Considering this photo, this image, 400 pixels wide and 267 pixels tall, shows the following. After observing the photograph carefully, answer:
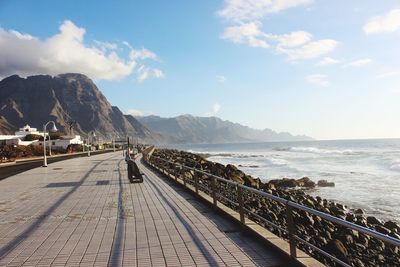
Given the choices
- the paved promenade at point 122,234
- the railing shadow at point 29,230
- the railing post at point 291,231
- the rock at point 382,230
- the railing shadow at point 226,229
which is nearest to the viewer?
the railing post at point 291,231

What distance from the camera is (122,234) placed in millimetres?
7738

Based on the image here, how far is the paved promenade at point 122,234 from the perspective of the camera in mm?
6055

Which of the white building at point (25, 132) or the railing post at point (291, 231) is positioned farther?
the white building at point (25, 132)

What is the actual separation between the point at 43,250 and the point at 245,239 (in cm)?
349

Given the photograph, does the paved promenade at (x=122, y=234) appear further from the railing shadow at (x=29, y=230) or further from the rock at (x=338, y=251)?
the rock at (x=338, y=251)

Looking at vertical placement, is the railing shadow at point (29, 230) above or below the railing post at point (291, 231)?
below

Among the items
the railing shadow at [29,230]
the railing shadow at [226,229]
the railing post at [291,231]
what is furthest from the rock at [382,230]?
the railing shadow at [29,230]

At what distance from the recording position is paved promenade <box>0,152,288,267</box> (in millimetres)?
6055

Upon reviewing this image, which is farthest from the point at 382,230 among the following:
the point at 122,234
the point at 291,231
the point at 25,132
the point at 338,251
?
the point at 25,132

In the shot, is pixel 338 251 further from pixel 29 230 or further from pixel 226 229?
pixel 29 230

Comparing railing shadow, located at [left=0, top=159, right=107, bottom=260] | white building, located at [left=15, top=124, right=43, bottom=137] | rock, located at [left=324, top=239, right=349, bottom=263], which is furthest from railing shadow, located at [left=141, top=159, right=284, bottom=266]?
white building, located at [left=15, top=124, right=43, bottom=137]

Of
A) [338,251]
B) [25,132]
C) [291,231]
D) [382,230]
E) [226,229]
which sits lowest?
[382,230]

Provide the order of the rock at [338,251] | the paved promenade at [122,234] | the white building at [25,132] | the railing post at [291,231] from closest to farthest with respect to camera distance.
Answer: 1. the railing post at [291,231]
2. the paved promenade at [122,234]
3. the rock at [338,251]
4. the white building at [25,132]

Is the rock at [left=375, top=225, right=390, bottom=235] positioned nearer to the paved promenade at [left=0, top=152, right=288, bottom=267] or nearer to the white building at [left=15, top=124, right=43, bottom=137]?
the paved promenade at [left=0, top=152, right=288, bottom=267]
